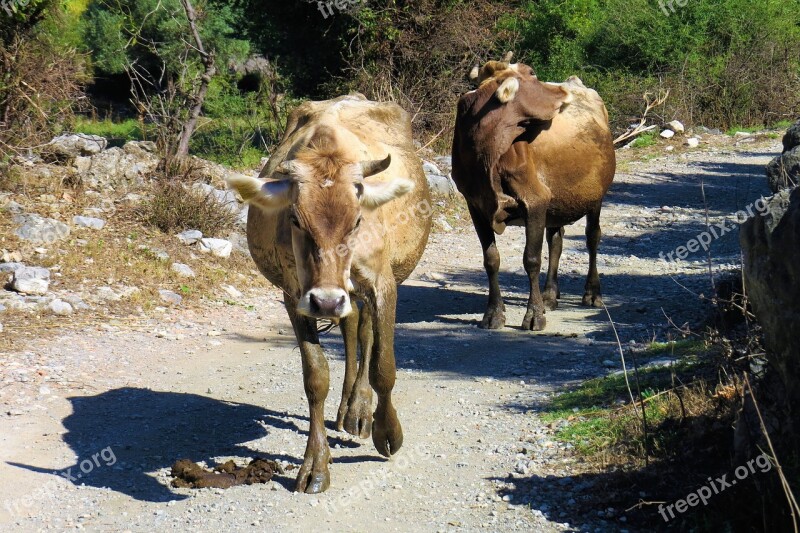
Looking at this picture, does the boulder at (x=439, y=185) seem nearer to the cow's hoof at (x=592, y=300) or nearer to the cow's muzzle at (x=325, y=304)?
the cow's hoof at (x=592, y=300)

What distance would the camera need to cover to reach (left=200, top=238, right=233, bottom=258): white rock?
11.7 meters

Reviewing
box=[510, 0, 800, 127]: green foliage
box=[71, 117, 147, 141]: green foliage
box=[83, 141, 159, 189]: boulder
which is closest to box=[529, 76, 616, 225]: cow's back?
box=[83, 141, 159, 189]: boulder

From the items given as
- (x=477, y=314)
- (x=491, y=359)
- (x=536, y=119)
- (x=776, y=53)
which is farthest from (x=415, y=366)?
(x=776, y=53)

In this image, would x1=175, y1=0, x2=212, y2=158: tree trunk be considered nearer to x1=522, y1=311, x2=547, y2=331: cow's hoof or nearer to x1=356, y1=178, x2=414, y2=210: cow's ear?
x1=522, y1=311, x2=547, y2=331: cow's hoof

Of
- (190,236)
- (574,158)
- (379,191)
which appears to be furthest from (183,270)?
(379,191)

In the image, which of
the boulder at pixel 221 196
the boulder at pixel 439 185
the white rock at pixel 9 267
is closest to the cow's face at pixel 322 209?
the white rock at pixel 9 267

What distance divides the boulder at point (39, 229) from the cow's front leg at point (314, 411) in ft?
A: 19.8

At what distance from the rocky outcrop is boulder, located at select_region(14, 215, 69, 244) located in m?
7.75

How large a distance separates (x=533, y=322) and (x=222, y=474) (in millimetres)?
4407

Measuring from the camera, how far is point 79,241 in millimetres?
11227

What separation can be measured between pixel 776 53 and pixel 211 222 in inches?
773

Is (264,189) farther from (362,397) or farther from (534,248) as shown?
(534,248)

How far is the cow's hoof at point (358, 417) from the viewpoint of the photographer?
6792 mm

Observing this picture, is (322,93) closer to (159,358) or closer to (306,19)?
(306,19)
